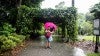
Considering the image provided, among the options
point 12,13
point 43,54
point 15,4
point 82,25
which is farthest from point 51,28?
point 82,25

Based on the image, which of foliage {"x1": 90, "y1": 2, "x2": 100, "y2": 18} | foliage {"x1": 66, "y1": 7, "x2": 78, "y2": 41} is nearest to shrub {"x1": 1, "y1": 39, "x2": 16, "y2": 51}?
foliage {"x1": 90, "y1": 2, "x2": 100, "y2": 18}

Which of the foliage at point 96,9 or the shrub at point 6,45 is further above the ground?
the foliage at point 96,9

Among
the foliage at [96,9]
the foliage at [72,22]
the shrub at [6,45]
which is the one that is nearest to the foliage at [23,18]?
the foliage at [72,22]

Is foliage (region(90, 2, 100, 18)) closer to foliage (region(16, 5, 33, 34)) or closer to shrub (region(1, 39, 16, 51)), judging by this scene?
foliage (region(16, 5, 33, 34))

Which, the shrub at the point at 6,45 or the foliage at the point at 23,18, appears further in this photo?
the foliage at the point at 23,18

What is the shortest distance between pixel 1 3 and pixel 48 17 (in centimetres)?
533

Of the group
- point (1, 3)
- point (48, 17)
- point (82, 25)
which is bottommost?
point (82, 25)

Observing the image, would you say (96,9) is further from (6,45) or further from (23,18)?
(6,45)

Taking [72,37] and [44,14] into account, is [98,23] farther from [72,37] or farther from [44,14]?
[44,14]

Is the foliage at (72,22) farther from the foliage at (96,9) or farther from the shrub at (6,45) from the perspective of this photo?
the shrub at (6,45)

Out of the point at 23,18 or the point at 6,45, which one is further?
the point at 23,18

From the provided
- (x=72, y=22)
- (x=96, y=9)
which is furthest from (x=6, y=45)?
(x=72, y=22)

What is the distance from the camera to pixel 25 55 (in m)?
12.6

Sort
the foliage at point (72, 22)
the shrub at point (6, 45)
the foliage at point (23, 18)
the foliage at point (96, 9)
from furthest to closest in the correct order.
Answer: the foliage at point (23, 18) → the foliage at point (72, 22) → the foliage at point (96, 9) → the shrub at point (6, 45)
